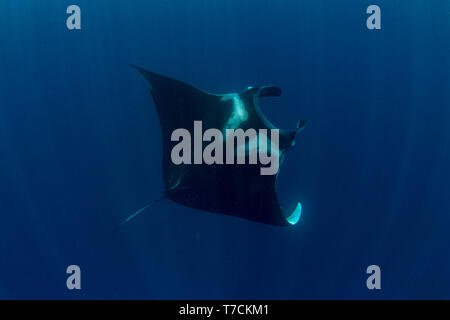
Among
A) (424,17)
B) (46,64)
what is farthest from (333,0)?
(46,64)

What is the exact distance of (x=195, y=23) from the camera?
12.2 m

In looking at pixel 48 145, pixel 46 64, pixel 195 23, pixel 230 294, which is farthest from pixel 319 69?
pixel 46 64

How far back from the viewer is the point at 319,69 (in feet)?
34.7

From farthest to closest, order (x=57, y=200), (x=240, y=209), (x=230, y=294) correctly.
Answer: (x=57, y=200) < (x=230, y=294) < (x=240, y=209)

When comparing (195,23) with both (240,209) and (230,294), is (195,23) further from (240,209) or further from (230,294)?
(240,209)

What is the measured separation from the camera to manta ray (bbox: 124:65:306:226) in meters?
3.27

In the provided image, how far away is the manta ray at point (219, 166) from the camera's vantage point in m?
3.27

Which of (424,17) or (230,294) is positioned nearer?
(230,294)

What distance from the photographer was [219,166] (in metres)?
3.30
